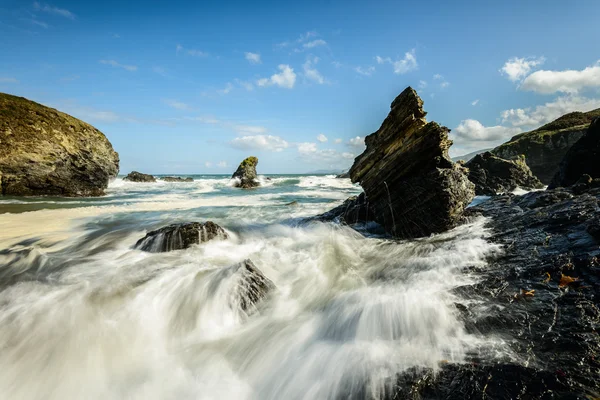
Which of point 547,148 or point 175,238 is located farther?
point 547,148

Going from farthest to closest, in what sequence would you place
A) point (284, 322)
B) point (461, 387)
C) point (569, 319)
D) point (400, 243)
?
point (400, 243), point (284, 322), point (569, 319), point (461, 387)

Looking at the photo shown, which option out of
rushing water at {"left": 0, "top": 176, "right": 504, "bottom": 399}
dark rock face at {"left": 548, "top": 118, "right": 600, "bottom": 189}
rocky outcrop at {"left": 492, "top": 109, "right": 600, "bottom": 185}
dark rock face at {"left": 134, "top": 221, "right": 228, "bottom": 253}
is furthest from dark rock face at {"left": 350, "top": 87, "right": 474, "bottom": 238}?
rocky outcrop at {"left": 492, "top": 109, "right": 600, "bottom": 185}

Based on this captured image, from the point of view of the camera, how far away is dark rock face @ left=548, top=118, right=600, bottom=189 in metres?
12.5

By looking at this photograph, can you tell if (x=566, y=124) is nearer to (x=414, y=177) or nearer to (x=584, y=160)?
(x=584, y=160)

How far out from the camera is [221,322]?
4383 mm

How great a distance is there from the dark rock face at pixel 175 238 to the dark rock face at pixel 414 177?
6368 millimetres

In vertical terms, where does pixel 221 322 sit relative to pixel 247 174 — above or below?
below

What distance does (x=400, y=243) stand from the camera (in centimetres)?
786

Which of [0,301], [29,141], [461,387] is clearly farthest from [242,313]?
[29,141]

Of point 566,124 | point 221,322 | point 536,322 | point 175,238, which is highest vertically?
point 566,124

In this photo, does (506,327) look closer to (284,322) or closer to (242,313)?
(284,322)

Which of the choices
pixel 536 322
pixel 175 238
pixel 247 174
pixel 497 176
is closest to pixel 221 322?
pixel 175 238

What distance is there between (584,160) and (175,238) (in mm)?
19445

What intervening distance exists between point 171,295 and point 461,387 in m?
4.84
